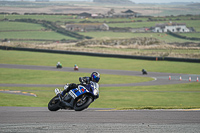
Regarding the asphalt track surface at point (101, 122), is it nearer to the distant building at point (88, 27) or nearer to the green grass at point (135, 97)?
the green grass at point (135, 97)

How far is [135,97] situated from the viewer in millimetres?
27578

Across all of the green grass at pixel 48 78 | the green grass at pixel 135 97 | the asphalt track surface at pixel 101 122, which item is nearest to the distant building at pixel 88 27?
the green grass at pixel 48 78

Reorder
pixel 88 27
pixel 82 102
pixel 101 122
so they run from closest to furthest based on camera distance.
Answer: pixel 101 122 → pixel 82 102 → pixel 88 27

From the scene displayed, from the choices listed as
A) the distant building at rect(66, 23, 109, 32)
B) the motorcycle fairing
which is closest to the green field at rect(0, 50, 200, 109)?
the motorcycle fairing

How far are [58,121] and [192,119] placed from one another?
4.32 m

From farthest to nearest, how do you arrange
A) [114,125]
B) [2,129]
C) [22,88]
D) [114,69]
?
1. [114,69]
2. [22,88]
3. [114,125]
4. [2,129]

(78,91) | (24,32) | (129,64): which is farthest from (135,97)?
(24,32)

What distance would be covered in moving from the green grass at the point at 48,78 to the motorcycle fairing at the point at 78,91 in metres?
23.6

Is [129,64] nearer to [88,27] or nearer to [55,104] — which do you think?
[55,104]

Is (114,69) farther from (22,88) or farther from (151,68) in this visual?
(22,88)

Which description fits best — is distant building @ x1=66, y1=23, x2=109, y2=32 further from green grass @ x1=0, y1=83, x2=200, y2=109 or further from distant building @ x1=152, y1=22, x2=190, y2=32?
green grass @ x1=0, y1=83, x2=200, y2=109

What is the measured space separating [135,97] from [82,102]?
15.2 meters

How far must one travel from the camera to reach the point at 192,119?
11500 mm

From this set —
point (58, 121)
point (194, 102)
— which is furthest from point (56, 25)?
point (58, 121)
